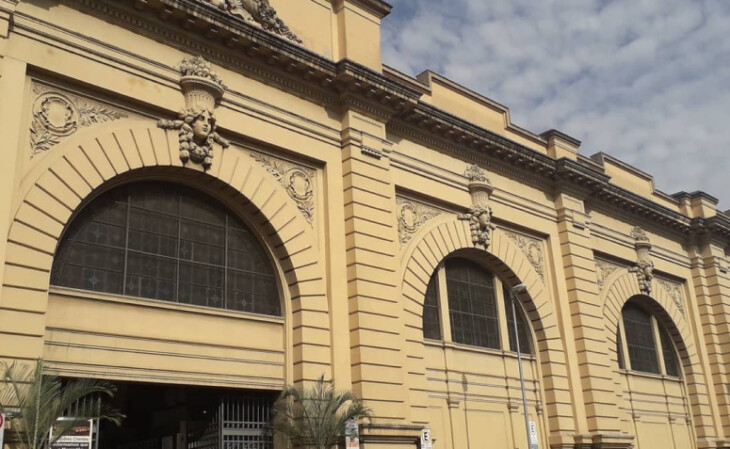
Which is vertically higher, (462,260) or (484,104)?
(484,104)

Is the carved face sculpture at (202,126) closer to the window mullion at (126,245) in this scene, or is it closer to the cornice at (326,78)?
the cornice at (326,78)

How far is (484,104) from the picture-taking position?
27.3 meters

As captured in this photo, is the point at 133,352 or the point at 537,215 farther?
the point at 537,215

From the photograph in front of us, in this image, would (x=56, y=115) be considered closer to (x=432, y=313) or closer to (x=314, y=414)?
(x=314, y=414)

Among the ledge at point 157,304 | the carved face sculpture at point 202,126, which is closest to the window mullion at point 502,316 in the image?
the ledge at point 157,304

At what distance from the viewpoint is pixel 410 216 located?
23.0 meters

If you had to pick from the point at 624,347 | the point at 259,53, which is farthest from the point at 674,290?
the point at 259,53

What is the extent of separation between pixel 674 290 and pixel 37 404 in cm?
2819

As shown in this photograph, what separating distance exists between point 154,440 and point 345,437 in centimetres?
636

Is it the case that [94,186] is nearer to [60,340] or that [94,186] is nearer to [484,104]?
[60,340]

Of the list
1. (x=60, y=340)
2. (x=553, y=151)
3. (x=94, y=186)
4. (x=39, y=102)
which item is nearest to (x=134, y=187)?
(x=94, y=186)

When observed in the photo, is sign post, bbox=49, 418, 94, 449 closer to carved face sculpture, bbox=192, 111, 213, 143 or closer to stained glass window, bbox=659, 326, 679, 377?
carved face sculpture, bbox=192, 111, 213, 143

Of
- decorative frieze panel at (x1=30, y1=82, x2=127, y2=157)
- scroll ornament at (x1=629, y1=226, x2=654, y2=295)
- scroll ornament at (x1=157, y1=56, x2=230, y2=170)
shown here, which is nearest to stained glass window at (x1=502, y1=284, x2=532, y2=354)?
scroll ornament at (x1=629, y1=226, x2=654, y2=295)

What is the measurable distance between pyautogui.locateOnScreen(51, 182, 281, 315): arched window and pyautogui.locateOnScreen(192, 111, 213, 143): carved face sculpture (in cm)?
131
